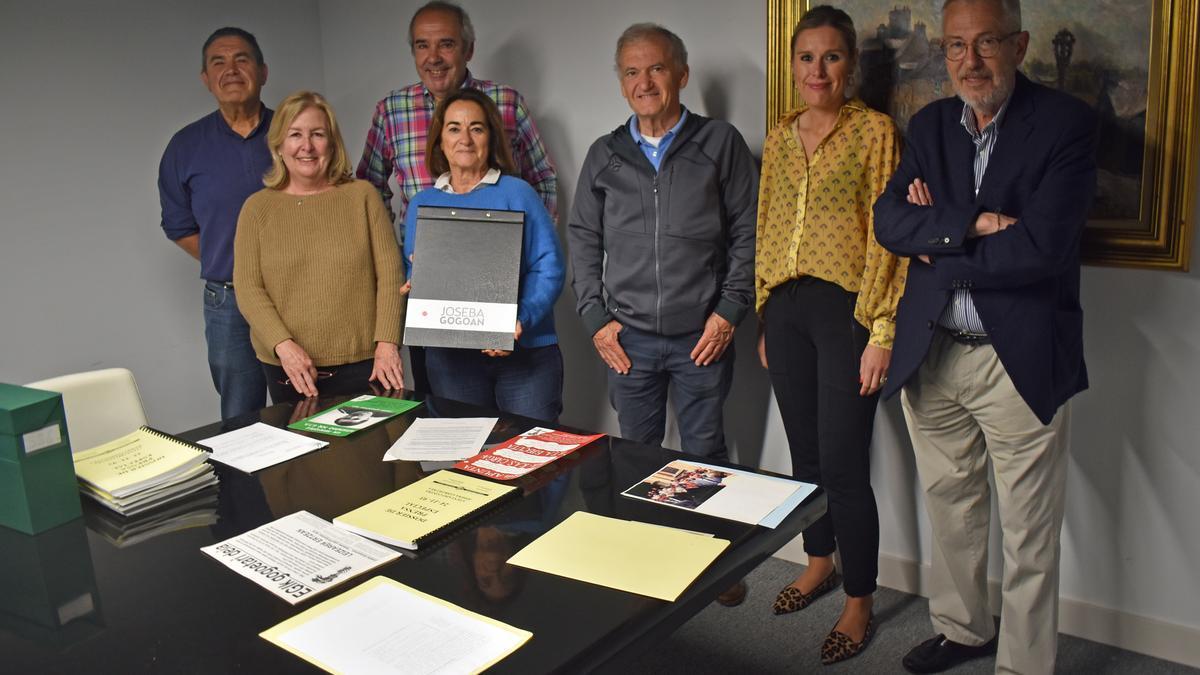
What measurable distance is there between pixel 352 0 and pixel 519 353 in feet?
7.27

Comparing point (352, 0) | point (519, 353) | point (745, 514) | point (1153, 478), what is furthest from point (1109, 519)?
point (352, 0)

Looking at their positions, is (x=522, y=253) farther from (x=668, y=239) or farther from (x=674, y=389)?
(x=674, y=389)

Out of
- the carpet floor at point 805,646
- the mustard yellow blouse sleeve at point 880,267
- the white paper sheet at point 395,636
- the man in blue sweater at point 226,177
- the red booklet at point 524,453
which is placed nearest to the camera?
the white paper sheet at point 395,636

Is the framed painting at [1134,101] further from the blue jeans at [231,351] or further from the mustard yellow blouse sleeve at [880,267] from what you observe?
the blue jeans at [231,351]

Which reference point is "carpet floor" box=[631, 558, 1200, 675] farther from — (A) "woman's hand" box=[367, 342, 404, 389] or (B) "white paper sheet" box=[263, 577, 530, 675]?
(B) "white paper sheet" box=[263, 577, 530, 675]

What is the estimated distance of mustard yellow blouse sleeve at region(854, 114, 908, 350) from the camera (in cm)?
233

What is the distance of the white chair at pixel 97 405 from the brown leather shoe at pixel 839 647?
1.88 meters

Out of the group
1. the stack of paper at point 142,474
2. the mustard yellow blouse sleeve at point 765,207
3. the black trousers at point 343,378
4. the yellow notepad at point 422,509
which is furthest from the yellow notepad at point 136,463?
the mustard yellow blouse sleeve at point 765,207

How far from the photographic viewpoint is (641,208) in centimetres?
271

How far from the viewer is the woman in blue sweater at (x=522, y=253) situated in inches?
104

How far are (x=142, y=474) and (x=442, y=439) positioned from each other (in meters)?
0.56

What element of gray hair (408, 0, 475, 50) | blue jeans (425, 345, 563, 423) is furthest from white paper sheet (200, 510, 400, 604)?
gray hair (408, 0, 475, 50)

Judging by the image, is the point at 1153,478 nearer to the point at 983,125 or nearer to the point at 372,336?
the point at 983,125

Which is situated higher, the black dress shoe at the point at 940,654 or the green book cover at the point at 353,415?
the green book cover at the point at 353,415
